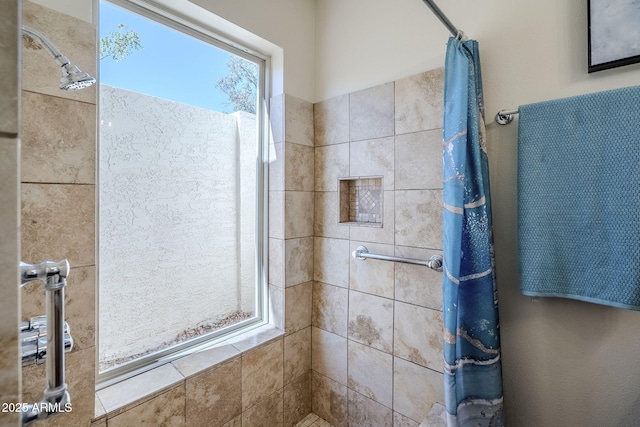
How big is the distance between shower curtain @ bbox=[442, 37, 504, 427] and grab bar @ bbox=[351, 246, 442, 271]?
0.15 metres

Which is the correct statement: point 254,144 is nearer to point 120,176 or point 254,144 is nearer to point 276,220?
point 276,220

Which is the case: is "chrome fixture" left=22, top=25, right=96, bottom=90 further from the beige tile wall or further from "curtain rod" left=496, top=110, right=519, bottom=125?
"curtain rod" left=496, top=110, right=519, bottom=125

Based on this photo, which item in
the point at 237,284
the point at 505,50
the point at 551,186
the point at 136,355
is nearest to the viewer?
the point at 551,186

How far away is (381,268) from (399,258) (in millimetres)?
149

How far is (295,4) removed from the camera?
171 centimetres

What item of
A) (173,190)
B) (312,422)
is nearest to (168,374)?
(173,190)

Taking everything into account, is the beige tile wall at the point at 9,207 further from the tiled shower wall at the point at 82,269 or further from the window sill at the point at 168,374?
the window sill at the point at 168,374

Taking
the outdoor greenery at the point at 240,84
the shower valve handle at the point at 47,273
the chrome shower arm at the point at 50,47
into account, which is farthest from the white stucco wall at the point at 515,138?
the shower valve handle at the point at 47,273

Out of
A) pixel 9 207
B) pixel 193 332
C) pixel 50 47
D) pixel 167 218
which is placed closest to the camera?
pixel 9 207

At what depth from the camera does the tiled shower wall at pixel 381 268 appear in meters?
1.36

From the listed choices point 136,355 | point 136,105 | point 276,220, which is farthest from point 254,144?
point 136,355

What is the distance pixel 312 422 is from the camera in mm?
1772

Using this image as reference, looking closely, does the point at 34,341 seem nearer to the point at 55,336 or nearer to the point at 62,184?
the point at 55,336

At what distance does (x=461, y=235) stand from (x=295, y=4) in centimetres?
162
